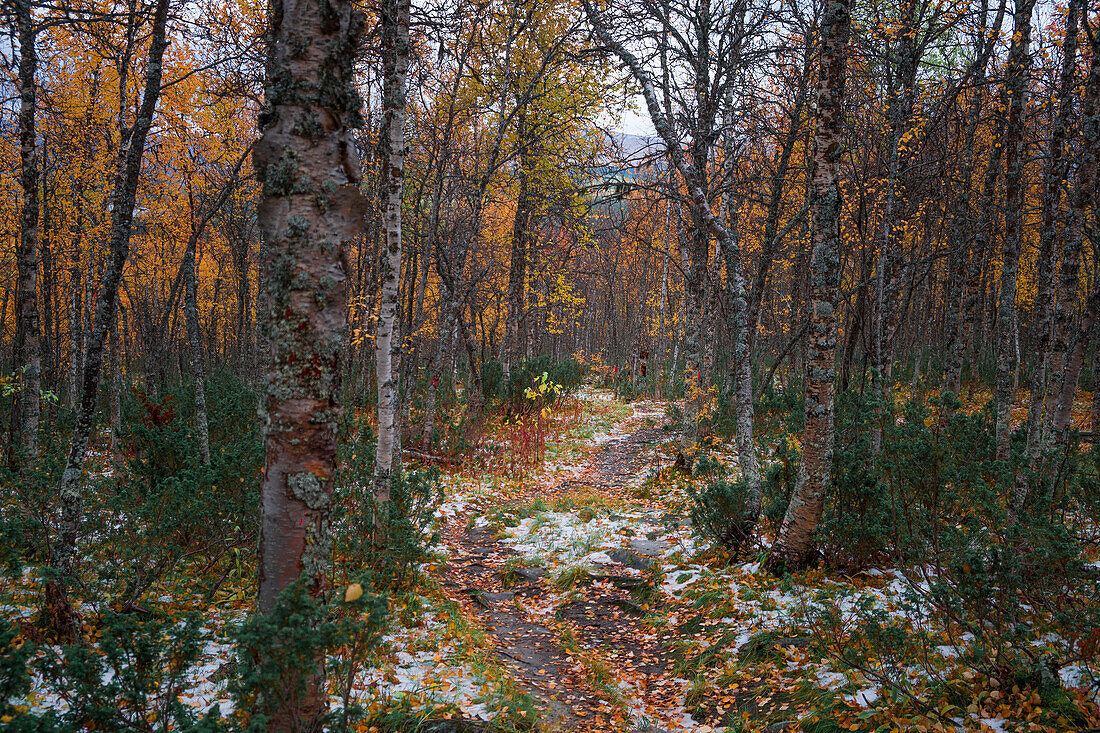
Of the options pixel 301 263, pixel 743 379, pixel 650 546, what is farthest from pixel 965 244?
pixel 301 263

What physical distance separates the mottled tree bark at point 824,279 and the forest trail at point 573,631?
1.59 metres

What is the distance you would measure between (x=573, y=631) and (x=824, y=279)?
370cm

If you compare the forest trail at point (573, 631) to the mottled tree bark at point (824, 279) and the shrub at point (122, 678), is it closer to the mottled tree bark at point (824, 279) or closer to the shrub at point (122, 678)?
the mottled tree bark at point (824, 279)

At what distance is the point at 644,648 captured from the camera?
4402 millimetres

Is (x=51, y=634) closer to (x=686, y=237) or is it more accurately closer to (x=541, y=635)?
(x=541, y=635)

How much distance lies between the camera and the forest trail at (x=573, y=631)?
353 centimetres

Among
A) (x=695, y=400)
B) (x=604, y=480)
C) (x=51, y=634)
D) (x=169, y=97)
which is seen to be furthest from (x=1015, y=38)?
(x=169, y=97)

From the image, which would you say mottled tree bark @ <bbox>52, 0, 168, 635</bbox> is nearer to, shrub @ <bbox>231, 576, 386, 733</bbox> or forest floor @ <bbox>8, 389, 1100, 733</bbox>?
forest floor @ <bbox>8, 389, 1100, 733</bbox>

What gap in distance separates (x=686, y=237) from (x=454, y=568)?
7.80 meters

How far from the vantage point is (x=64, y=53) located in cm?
958

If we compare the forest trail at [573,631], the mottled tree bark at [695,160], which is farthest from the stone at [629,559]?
the mottled tree bark at [695,160]

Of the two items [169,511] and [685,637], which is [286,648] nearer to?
[169,511]

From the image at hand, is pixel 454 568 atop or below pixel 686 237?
below

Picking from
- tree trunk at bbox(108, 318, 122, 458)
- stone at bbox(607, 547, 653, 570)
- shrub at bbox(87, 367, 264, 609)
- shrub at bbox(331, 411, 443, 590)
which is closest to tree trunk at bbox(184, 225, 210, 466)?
shrub at bbox(87, 367, 264, 609)
